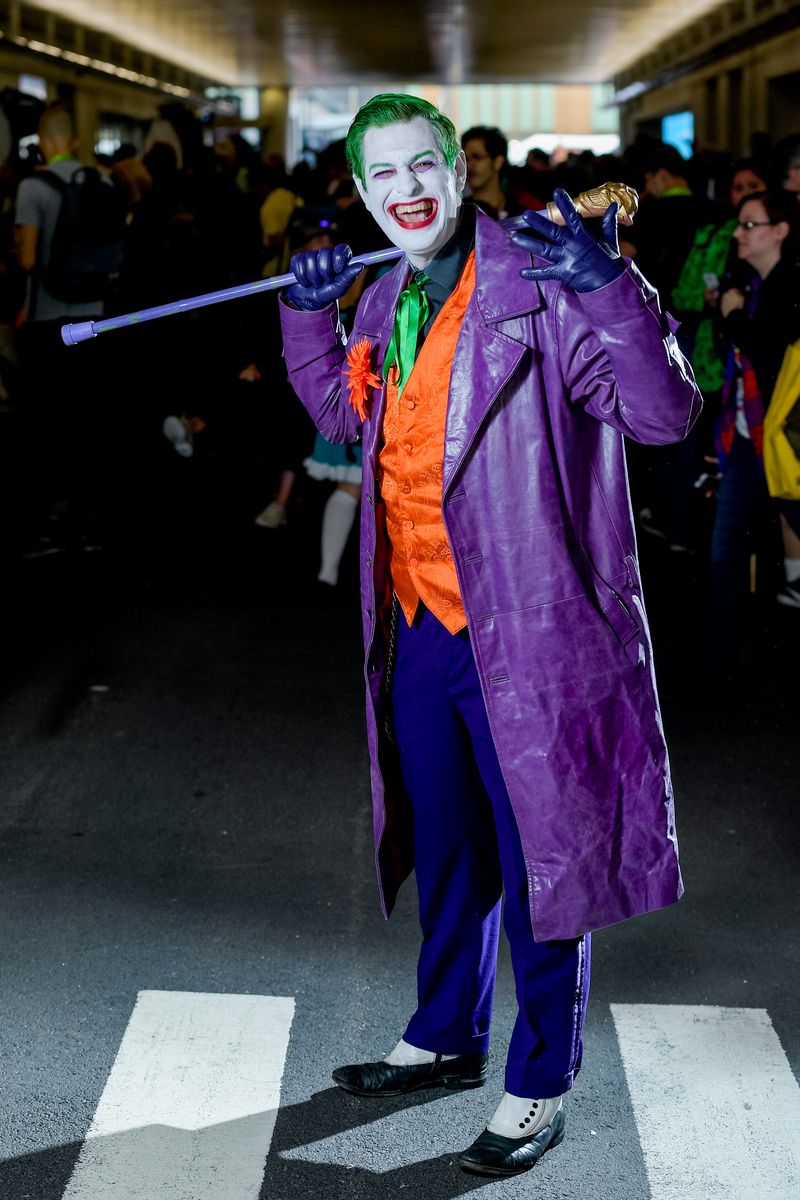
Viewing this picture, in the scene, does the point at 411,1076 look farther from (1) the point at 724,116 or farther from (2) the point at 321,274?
(1) the point at 724,116

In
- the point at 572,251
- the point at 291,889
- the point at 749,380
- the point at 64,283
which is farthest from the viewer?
the point at 64,283

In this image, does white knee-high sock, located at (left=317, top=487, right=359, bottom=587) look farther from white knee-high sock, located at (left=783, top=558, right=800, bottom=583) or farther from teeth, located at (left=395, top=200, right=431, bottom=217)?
teeth, located at (left=395, top=200, right=431, bottom=217)

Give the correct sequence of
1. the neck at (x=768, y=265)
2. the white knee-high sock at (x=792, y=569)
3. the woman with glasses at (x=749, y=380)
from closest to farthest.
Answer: the woman with glasses at (x=749, y=380)
the neck at (x=768, y=265)
the white knee-high sock at (x=792, y=569)

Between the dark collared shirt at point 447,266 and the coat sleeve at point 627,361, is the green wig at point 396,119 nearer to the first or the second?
the dark collared shirt at point 447,266

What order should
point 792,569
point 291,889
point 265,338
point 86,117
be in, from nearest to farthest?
point 291,889 → point 792,569 → point 265,338 → point 86,117

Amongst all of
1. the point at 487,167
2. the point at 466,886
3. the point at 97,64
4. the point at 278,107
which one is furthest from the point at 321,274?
the point at 278,107

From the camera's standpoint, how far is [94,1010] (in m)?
3.75

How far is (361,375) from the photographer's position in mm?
3062

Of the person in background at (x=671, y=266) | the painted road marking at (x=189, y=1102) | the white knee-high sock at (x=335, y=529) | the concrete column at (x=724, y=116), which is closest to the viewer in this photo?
the painted road marking at (x=189, y=1102)

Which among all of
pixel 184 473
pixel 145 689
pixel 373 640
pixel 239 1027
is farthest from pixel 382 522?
pixel 184 473

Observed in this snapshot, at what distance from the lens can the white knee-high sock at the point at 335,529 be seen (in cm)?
816

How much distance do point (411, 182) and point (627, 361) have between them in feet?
1.83

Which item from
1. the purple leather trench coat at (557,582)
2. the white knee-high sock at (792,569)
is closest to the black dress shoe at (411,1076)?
the purple leather trench coat at (557,582)

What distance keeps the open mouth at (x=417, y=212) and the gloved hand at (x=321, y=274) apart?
0.15m
